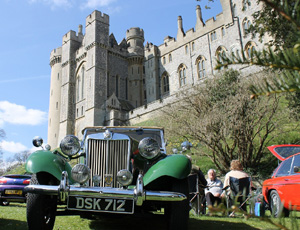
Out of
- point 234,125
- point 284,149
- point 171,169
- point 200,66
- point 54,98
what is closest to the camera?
point 171,169

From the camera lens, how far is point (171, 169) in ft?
12.8

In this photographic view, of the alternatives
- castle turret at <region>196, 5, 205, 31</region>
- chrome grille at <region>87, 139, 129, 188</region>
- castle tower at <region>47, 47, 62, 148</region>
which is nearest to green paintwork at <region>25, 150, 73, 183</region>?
chrome grille at <region>87, 139, 129, 188</region>

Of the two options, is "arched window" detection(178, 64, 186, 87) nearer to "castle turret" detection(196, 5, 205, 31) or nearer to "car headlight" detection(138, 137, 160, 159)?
"castle turret" detection(196, 5, 205, 31)

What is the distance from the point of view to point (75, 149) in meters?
4.53

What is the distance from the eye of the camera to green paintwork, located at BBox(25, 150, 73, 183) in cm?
402

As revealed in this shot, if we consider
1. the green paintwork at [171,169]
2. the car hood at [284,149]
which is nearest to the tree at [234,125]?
the car hood at [284,149]

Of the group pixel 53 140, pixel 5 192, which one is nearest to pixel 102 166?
pixel 5 192

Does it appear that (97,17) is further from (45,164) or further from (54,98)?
(45,164)

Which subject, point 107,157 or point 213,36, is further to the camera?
point 213,36

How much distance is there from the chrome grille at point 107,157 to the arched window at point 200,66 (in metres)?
32.6

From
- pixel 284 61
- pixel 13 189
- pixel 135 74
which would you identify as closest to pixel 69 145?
pixel 284 61

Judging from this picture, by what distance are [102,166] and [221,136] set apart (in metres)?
9.65

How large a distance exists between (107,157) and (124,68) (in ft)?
130

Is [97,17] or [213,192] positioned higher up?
[97,17]
